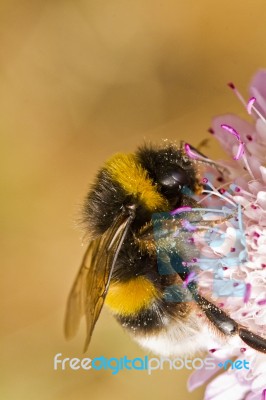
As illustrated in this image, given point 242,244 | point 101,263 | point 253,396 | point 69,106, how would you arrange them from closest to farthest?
point 101,263
point 242,244
point 253,396
point 69,106

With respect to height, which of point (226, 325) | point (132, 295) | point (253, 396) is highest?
point (132, 295)

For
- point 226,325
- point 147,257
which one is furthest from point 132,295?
point 226,325

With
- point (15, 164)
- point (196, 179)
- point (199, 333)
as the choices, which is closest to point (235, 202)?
point (196, 179)

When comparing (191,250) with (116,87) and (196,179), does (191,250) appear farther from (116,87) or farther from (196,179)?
(116,87)

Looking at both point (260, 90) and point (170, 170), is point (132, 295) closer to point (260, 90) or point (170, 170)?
point (170, 170)

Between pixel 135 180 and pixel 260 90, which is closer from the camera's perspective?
pixel 135 180

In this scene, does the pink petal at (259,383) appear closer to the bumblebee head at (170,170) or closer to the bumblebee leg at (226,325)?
the bumblebee leg at (226,325)
